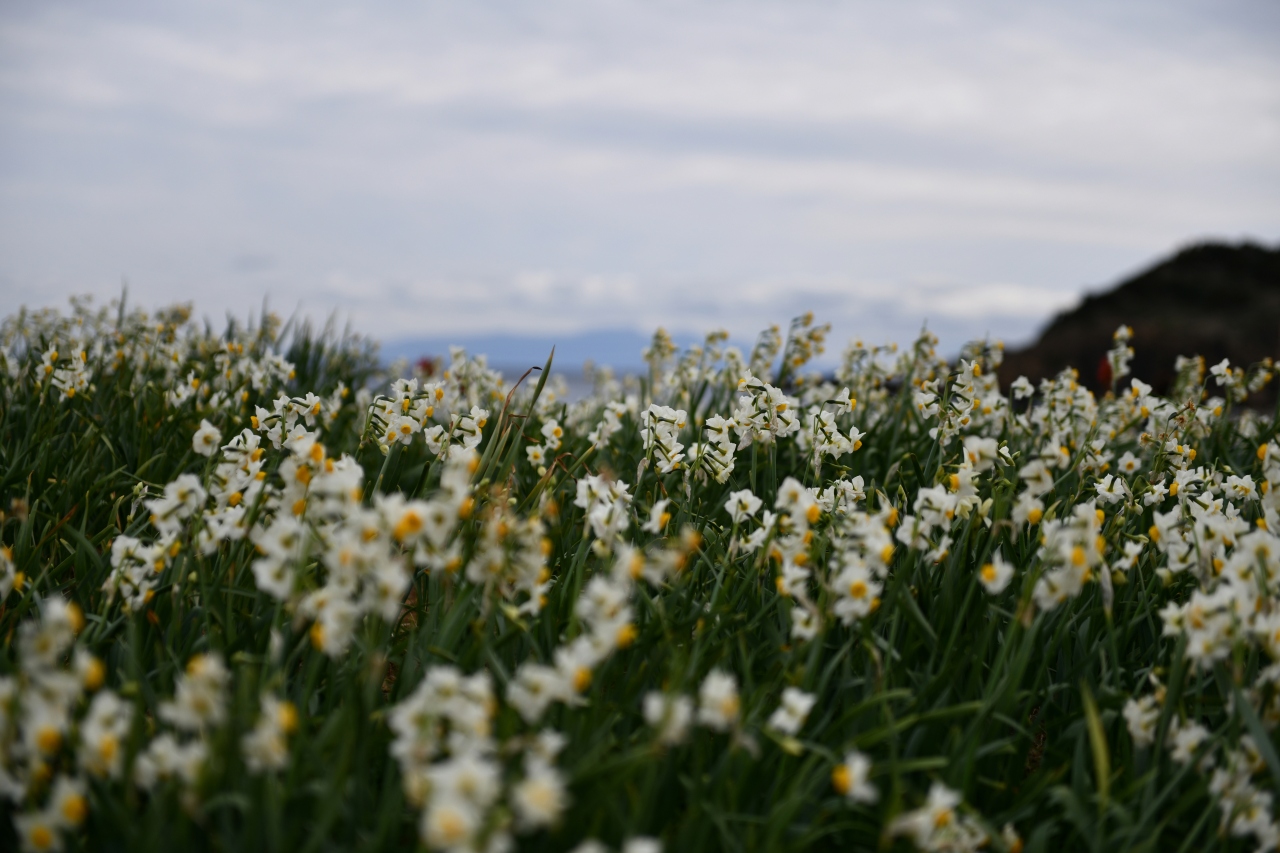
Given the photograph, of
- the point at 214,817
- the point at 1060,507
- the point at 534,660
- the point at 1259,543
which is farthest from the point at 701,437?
the point at 214,817

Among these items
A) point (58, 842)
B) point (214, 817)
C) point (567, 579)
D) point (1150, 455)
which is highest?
point (1150, 455)

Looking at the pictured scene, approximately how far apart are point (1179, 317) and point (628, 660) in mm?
26480

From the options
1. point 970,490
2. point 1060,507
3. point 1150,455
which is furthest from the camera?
point 1150,455

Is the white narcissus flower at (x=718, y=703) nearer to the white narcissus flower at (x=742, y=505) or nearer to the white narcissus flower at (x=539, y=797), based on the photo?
the white narcissus flower at (x=539, y=797)

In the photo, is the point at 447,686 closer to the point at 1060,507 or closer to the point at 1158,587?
the point at 1158,587

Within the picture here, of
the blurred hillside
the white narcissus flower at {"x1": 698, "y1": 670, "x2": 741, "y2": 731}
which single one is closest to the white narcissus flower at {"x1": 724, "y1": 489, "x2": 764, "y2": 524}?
the white narcissus flower at {"x1": 698, "y1": 670, "x2": 741, "y2": 731}

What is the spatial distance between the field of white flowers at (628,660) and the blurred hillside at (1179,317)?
17.7 metres

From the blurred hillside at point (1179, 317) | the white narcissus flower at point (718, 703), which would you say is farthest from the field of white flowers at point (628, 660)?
the blurred hillside at point (1179, 317)

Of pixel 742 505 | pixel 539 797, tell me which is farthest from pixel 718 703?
pixel 742 505

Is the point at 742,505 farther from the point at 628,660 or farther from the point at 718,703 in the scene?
the point at 718,703

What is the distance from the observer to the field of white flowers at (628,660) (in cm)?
185

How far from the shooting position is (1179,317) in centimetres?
2498

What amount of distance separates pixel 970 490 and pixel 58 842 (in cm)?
247

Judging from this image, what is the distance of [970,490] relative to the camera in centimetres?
296
